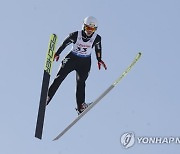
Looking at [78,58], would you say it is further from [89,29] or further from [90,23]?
[90,23]

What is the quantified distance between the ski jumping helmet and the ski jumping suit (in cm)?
29

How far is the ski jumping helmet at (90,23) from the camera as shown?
1488 cm

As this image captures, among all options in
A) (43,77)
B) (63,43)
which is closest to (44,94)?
(43,77)

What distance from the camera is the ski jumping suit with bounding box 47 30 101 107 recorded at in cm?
1534

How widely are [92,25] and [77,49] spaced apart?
0.90 metres

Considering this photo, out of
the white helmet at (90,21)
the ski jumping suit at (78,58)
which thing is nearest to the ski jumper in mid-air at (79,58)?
the ski jumping suit at (78,58)

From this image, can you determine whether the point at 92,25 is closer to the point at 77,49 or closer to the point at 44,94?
the point at 77,49

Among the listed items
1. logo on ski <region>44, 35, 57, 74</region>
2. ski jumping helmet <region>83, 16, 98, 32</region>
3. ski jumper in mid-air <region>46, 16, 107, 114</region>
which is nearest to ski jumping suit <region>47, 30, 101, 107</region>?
ski jumper in mid-air <region>46, 16, 107, 114</region>

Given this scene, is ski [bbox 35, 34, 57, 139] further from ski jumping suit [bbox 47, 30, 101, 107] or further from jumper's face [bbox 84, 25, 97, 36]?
jumper's face [bbox 84, 25, 97, 36]

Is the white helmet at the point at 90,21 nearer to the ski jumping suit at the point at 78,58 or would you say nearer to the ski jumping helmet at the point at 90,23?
the ski jumping helmet at the point at 90,23

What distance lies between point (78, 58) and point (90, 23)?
115 cm

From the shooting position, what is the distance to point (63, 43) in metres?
15.4

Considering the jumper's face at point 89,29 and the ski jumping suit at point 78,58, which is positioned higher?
the jumper's face at point 89,29

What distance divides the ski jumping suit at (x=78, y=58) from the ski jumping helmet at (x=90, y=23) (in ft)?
0.94
